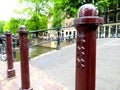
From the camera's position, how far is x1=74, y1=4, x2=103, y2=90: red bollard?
43.7 inches

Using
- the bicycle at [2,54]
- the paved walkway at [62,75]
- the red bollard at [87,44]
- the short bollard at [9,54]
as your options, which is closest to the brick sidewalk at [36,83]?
the paved walkway at [62,75]

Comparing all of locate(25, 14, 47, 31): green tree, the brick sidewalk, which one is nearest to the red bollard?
the brick sidewalk

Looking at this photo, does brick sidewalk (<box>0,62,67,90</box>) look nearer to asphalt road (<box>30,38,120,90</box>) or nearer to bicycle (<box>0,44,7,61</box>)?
asphalt road (<box>30,38,120,90</box>)

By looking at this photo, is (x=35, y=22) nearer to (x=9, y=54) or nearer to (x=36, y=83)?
(x=9, y=54)

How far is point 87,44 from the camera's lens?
113 centimetres

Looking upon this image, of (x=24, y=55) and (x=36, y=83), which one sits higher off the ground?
(x=24, y=55)

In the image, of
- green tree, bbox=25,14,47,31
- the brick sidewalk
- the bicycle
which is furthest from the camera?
green tree, bbox=25,14,47,31

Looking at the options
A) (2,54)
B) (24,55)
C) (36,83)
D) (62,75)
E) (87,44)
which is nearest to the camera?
(87,44)

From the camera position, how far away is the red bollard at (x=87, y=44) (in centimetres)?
111

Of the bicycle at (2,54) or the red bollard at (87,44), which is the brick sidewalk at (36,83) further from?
the bicycle at (2,54)

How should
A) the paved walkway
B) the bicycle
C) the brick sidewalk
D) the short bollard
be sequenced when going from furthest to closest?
the bicycle < the short bollard < the brick sidewalk < the paved walkway

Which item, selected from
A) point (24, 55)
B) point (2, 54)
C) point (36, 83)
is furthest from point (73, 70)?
point (2, 54)

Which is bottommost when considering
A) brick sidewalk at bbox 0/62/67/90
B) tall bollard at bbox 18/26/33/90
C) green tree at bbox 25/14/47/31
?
brick sidewalk at bbox 0/62/67/90

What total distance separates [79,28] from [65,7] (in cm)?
1744
